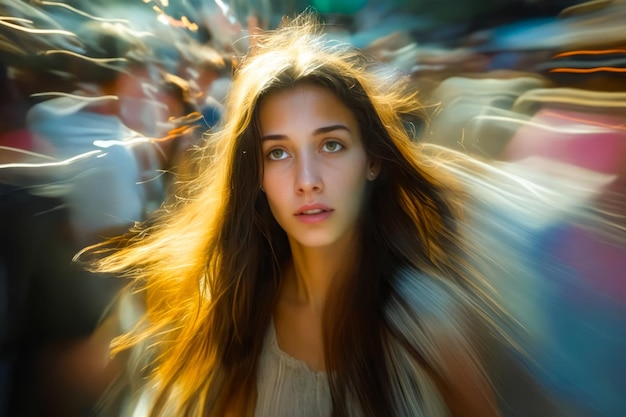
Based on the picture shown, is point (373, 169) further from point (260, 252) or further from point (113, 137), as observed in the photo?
point (113, 137)

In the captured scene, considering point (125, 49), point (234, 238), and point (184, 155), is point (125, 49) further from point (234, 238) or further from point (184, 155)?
point (234, 238)

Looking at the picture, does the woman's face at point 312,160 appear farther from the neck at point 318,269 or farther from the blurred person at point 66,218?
the blurred person at point 66,218

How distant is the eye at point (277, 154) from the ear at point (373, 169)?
103 millimetres

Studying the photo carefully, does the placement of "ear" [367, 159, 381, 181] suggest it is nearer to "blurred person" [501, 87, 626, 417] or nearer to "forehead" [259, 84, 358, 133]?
"forehead" [259, 84, 358, 133]

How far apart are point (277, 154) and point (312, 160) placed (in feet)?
0.17

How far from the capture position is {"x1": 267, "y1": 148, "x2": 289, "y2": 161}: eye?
0.68 m

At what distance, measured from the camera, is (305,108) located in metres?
0.66

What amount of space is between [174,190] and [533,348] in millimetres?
517

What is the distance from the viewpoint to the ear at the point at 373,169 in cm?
70

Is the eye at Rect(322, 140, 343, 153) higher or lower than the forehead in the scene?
lower

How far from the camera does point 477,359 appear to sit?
2.17 feet

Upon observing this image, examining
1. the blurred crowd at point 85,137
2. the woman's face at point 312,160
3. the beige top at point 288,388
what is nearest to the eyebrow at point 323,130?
the woman's face at point 312,160

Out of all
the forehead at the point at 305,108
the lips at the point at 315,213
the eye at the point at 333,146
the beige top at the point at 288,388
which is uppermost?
the forehead at the point at 305,108

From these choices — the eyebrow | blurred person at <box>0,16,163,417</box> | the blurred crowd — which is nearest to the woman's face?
the eyebrow
